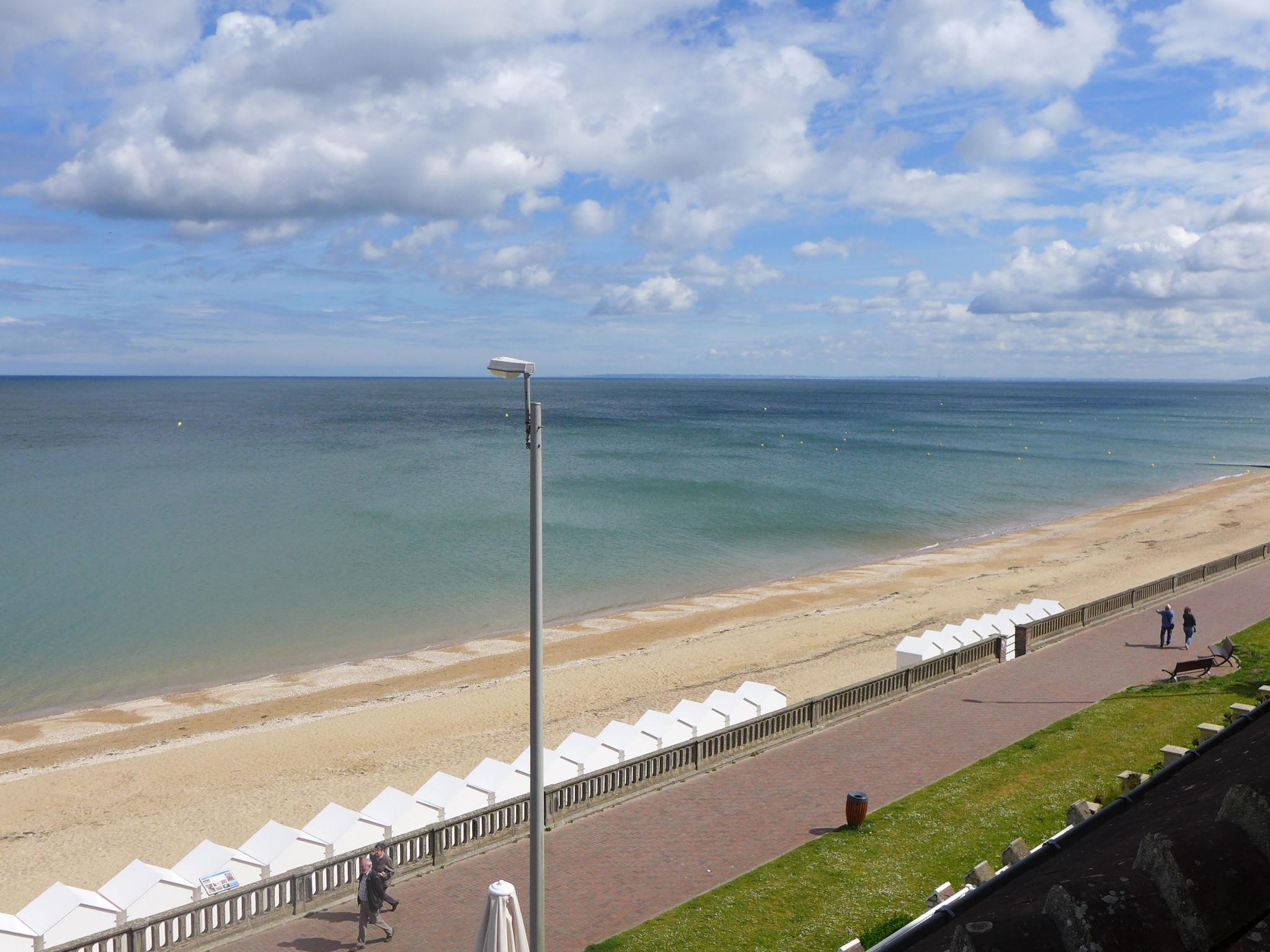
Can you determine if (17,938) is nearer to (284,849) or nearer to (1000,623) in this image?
(284,849)

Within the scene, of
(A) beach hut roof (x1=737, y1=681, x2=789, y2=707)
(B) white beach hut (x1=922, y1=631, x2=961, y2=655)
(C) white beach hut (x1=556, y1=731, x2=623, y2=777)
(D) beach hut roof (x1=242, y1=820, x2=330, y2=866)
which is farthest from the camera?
(B) white beach hut (x1=922, y1=631, x2=961, y2=655)

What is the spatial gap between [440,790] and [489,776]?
0.85 metres

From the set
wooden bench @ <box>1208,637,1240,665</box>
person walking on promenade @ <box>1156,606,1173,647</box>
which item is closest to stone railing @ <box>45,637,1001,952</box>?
wooden bench @ <box>1208,637,1240,665</box>

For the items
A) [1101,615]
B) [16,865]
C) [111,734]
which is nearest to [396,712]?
[111,734]

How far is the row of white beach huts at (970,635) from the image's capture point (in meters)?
22.9

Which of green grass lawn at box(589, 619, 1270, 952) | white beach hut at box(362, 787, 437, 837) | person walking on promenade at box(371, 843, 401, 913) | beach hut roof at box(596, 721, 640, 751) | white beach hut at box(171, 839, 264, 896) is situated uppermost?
person walking on promenade at box(371, 843, 401, 913)

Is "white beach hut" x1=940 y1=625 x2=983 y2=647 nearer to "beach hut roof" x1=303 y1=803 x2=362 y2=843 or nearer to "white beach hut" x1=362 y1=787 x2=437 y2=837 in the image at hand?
"white beach hut" x1=362 y1=787 x2=437 y2=837

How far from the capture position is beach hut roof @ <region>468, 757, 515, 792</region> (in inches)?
629

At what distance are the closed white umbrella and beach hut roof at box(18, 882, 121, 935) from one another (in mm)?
6231

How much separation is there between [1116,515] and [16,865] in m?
68.9

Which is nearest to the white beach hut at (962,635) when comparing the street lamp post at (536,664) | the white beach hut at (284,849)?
the white beach hut at (284,849)

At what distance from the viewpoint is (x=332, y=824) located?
14.9 metres

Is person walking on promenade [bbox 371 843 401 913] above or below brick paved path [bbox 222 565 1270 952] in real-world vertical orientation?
above

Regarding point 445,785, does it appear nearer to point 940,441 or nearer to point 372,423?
point 940,441
